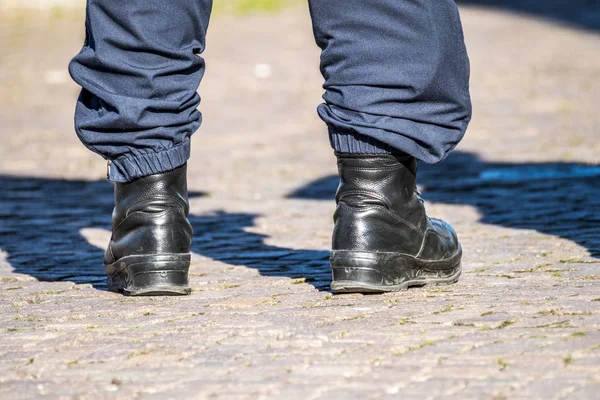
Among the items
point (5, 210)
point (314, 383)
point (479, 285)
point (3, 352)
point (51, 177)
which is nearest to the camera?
point (314, 383)

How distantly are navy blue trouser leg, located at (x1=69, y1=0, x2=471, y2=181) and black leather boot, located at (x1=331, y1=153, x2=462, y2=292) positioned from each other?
0.07m

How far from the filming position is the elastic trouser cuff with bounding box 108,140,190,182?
2740 millimetres

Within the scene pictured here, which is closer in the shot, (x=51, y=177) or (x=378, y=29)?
(x=378, y=29)

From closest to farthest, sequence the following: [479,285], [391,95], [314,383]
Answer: [314,383], [391,95], [479,285]

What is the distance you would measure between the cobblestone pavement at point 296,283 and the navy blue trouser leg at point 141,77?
0.39 metres

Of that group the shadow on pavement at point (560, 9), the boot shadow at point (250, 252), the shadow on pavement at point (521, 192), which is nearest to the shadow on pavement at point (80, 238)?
the boot shadow at point (250, 252)

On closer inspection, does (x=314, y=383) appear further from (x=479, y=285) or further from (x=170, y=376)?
(x=479, y=285)

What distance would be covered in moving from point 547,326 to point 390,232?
558 millimetres

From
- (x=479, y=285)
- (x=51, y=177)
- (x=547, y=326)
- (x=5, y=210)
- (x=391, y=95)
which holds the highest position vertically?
(x=391, y=95)

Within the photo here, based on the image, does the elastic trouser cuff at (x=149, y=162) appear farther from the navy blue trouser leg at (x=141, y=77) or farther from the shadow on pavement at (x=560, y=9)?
the shadow on pavement at (x=560, y=9)

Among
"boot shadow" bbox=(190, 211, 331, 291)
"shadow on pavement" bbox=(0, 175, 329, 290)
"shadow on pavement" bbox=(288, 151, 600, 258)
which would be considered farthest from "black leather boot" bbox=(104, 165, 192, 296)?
"shadow on pavement" bbox=(288, 151, 600, 258)

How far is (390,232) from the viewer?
278cm

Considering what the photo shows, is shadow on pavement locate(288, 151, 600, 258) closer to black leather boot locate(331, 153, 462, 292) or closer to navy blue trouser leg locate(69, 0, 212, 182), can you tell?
black leather boot locate(331, 153, 462, 292)

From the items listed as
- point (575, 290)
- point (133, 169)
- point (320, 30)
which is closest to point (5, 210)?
point (133, 169)
